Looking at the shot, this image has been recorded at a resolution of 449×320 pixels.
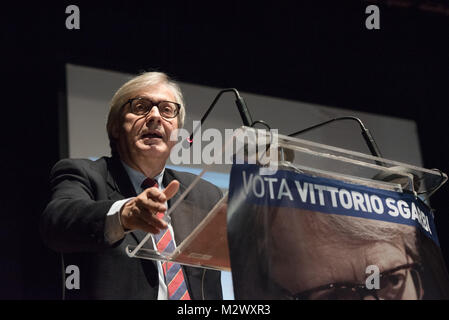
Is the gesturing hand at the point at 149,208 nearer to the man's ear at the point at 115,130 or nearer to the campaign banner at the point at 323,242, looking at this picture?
the campaign banner at the point at 323,242

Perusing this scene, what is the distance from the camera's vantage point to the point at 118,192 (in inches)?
67.4

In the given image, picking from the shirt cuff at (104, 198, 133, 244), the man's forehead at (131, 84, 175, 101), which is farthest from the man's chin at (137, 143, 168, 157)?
the shirt cuff at (104, 198, 133, 244)

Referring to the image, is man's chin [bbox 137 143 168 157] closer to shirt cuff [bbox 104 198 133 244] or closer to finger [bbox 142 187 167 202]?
shirt cuff [bbox 104 198 133 244]

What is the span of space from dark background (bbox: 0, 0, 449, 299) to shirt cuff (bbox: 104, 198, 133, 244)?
159 cm

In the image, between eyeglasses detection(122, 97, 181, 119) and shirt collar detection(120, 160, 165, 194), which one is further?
eyeglasses detection(122, 97, 181, 119)

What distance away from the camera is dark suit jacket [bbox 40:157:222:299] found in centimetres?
131

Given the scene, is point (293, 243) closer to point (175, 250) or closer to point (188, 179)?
point (175, 250)

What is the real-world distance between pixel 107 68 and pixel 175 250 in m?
1.99

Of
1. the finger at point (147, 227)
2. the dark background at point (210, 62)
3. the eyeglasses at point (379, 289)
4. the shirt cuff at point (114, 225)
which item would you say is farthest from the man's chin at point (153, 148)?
the dark background at point (210, 62)

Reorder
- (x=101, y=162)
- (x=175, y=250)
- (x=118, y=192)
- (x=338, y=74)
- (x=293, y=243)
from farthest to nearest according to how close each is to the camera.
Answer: (x=338, y=74) < (x=101, y=162) < (x=118, y=192) < (x=175, y=250) < (x=293, y=243)

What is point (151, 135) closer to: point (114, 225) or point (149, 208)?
point (114, 225)

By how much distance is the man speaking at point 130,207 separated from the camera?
127cm

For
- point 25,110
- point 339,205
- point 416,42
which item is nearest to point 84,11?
point 25,110

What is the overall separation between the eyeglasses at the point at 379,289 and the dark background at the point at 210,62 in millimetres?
1971
